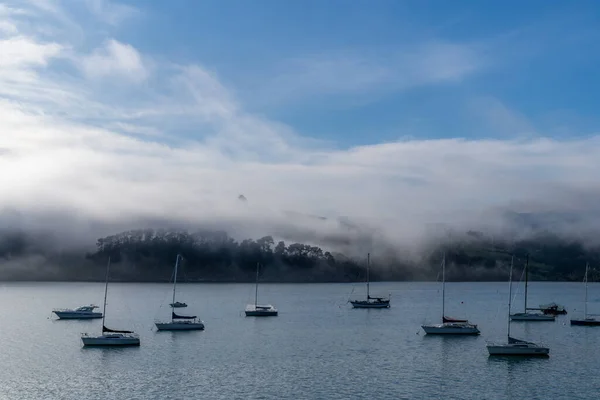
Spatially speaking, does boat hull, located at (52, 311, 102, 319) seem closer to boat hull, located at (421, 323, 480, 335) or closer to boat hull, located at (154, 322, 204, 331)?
boat hull, located at (154, 322, 204, 331)

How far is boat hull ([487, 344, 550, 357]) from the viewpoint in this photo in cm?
9088

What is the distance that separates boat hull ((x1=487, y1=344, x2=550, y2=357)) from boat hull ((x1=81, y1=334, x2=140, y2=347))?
55.4 m

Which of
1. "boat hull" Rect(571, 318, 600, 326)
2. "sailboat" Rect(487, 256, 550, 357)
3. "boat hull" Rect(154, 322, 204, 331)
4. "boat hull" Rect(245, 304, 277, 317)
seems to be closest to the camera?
"sailboat" Rect(487, 256, 550, 357)

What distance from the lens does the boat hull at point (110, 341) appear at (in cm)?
10069

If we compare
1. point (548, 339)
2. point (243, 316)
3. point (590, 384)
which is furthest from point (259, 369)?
point (243, 316)

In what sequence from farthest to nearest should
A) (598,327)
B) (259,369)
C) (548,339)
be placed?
(598,327) → (548,339) → (259,369)

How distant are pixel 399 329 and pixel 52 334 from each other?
70744 mm

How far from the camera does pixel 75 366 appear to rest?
86.0 m

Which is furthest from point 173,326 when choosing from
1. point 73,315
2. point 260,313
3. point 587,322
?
point 587,322

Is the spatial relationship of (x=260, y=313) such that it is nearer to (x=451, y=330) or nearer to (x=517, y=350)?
(x=451, y=330)

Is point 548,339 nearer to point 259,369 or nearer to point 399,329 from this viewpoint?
point 399,329

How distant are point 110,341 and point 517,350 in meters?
61.5

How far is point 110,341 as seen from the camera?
10075 centimetres

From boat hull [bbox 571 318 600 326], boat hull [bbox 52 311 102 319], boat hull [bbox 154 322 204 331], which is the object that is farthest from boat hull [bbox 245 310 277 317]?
boat hull [bbox 571 318 600 326]
